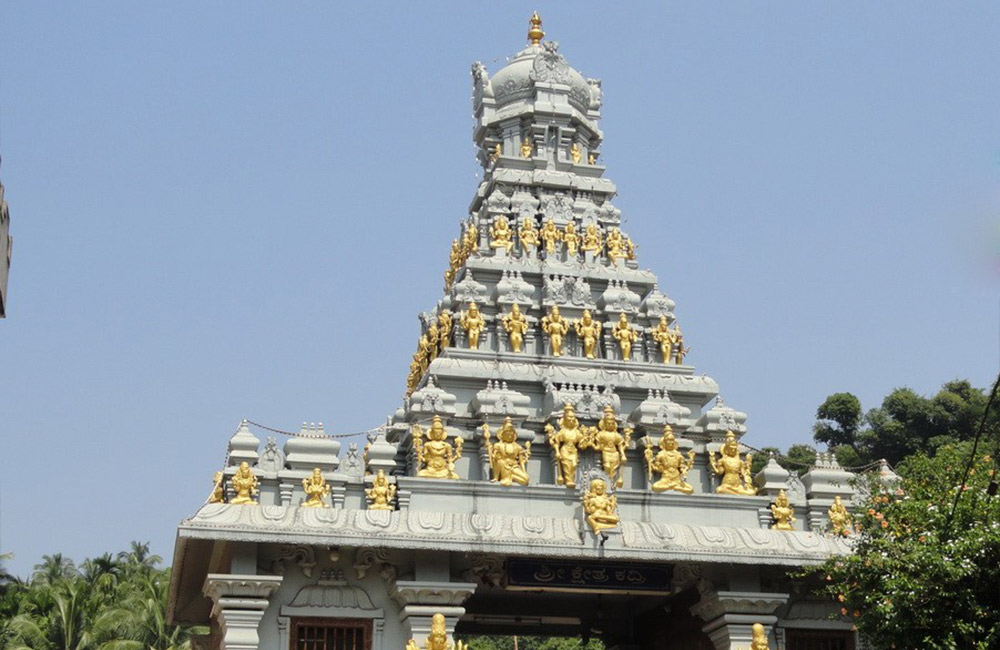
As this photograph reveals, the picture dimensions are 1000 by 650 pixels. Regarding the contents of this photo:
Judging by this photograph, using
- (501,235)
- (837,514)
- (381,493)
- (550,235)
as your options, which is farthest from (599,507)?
(550,235)

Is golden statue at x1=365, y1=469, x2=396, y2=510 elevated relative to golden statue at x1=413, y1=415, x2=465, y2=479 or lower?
lower

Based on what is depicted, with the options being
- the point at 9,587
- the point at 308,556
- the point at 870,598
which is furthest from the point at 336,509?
the point at 9,587

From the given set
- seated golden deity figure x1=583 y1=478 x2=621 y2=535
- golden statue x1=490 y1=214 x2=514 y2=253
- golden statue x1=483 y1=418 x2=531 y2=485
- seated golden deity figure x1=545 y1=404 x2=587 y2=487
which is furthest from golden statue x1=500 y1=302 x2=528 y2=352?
seated golden deity figure x1=583 y1=478 x2=621 y2=535

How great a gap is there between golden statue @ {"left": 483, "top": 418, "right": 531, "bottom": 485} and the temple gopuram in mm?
51

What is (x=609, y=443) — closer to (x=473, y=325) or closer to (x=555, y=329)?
(x=555, y=329)

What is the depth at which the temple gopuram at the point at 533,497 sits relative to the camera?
95.7 feet

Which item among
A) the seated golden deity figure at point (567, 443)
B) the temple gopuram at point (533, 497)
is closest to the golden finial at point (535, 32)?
the temple gopuram at point (533, 497)

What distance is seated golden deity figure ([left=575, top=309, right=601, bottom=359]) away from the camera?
3703 cm

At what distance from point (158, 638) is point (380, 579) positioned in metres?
20.8

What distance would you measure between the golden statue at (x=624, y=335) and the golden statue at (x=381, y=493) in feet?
28.8

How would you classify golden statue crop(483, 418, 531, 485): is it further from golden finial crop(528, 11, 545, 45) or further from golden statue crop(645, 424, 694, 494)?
golden finial crop(528, 11, 545, 45)

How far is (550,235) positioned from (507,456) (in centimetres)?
925

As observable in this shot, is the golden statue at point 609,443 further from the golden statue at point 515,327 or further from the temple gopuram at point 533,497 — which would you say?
the golden statue at point 515,327

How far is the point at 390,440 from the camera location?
35.3 meters
